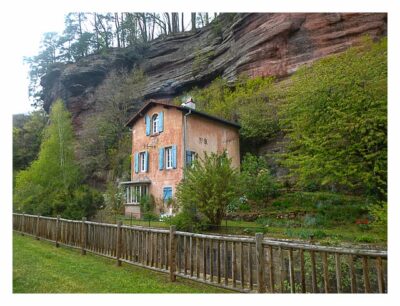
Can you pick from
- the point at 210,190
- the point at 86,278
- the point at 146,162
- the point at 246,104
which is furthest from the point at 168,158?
the point at 86,278

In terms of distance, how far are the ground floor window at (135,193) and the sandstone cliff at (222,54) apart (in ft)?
26.0

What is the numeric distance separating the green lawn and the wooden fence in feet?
0.53

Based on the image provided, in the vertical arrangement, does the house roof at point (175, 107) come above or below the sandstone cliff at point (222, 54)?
below

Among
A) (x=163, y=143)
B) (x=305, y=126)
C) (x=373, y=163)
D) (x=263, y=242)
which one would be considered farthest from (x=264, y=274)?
(x=163, y=143)

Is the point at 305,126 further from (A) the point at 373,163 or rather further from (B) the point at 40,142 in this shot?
(B) the point at 40,142

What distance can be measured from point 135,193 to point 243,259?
10622mm

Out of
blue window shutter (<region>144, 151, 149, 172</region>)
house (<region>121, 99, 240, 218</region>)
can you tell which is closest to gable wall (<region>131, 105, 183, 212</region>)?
house (<region>121, 99, 240, 218</region>)

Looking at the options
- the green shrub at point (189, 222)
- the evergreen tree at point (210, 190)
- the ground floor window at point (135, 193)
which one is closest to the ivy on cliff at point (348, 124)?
the evergreen tree at point (210, 190)

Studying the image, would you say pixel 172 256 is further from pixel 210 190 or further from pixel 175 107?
pixel 175 107

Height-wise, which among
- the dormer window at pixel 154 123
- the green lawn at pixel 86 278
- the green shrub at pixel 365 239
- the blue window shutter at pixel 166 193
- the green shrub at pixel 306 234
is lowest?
the green lawn at pixel 86 278

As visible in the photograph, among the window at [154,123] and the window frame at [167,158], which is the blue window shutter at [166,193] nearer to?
the window frame at [167,158]

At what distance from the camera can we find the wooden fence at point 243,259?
313 cm

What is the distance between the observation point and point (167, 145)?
13.0 m

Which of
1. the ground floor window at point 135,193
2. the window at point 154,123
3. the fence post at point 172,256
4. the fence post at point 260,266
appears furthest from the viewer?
the window at point 154,123
